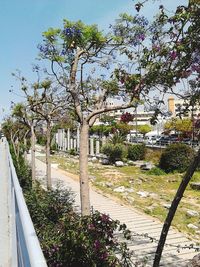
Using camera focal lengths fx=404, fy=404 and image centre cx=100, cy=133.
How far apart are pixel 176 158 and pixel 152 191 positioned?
7393mm

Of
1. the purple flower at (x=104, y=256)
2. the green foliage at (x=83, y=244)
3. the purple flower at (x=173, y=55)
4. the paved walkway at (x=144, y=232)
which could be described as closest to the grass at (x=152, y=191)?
the paved walkway at (x=144, y=232)

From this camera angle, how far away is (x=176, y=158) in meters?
24.9

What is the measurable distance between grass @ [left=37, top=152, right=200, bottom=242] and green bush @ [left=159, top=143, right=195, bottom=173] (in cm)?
115

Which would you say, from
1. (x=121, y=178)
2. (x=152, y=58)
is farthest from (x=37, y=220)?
(x=121, y=178)

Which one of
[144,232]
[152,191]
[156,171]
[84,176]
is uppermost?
[84,176]

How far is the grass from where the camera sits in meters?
12.2

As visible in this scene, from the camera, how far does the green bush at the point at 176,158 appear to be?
2473cm

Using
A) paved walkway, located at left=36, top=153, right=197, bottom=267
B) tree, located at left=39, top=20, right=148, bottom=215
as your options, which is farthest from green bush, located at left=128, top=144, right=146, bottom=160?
tree, located at left=39, top=20, right=148, bottom=215

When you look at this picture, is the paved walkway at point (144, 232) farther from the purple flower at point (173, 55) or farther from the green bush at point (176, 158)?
the green bush at point (176, 158)

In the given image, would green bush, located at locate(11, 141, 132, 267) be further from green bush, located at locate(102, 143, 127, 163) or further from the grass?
green bush, located at locate(102, 143, 127, 163)

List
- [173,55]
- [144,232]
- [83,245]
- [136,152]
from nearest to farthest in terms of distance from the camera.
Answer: [173,55] < [83,245] < [144,232] < [136,152]

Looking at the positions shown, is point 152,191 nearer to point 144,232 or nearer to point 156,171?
point 156,171

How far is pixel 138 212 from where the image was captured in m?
12.1

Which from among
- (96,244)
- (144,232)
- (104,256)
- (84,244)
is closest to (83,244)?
(84,244)
